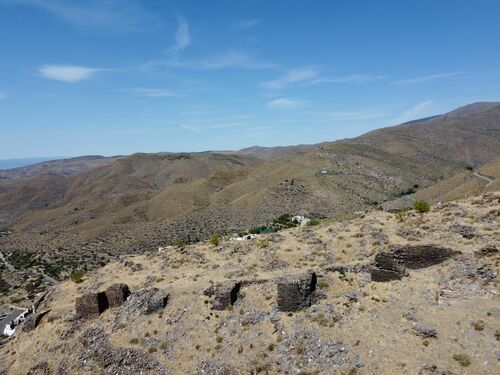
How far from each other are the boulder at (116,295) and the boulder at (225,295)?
6.34 m

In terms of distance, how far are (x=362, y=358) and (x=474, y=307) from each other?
5639 mm

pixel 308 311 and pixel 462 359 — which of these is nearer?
pixel 462 359

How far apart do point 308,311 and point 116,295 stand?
12565mm

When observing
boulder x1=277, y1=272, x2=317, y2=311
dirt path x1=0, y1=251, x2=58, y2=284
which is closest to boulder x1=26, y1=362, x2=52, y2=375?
boulder x1=277, y1=272, x2=317, y2=311

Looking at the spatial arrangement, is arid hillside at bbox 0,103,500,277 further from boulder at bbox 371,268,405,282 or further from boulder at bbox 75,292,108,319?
boulder at bbox 75,292,108,319

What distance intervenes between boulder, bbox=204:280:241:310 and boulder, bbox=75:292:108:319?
755cm

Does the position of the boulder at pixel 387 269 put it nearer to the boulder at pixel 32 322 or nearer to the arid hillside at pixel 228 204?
the boulder at pixel 32 322

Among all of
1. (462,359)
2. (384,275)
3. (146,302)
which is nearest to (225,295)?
(146,302)

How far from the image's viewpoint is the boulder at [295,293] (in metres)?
21.2

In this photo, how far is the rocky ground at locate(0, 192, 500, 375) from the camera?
1738 centimetres

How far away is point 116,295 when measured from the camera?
2597cm

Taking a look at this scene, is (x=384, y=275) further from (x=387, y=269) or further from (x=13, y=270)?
(x=13, y=270)

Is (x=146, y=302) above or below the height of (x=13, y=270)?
above

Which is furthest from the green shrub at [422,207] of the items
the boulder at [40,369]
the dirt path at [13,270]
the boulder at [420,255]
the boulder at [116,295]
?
the dirt path at [13,270]
